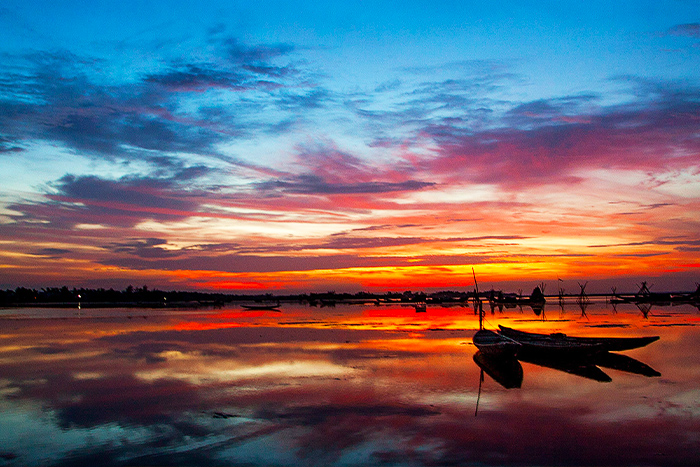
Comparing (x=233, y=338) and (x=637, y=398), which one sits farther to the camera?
(x=233, y=338)

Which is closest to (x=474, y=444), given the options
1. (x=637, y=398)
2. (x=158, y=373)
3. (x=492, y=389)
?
(x=492, y=389)

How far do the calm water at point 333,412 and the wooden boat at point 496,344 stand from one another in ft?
3.47

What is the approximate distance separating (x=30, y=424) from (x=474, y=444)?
11.9m

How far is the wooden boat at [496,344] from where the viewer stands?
78.0ft

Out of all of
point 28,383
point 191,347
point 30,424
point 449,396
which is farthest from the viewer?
point 191,347

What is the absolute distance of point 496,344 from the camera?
24.2 metres

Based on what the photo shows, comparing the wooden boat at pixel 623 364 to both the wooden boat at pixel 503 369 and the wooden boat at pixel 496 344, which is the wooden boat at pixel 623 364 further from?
the wooden boat at pixel 496 344

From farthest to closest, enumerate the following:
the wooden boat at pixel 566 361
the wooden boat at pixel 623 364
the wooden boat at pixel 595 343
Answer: the wooden boat at pixel 595 343 < the wooden boat at pixel 566 361 < the wooden boat at pixel 623 364

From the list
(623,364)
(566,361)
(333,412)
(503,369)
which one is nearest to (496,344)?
(503,369)

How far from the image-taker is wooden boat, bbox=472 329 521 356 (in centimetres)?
2378

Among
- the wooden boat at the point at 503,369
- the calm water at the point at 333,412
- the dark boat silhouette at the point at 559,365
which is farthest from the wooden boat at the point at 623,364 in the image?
the wooden boat at the point at 503,369

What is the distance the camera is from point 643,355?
2861 centimetres

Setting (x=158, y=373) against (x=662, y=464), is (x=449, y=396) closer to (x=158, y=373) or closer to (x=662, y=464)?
(x=662, y=464)

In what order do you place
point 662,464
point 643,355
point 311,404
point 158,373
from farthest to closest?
point 643,355
point 158,373
point 311,404
point 662,464
